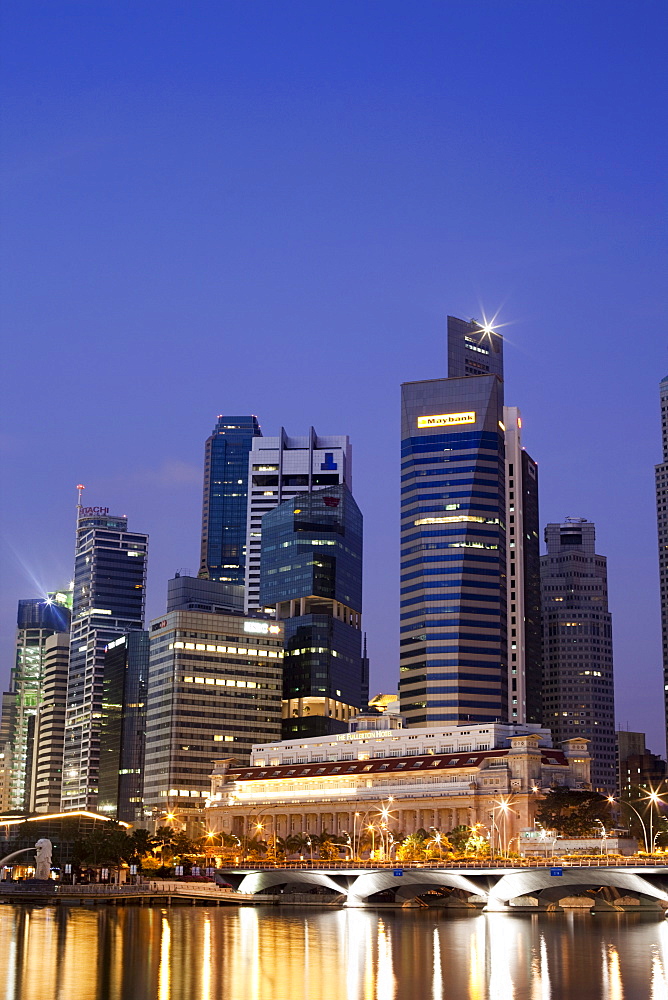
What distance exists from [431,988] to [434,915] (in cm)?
8783

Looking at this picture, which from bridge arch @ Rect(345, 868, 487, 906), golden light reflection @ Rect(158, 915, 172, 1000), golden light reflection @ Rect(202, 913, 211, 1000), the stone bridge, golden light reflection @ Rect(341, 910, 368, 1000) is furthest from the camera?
bridge arch @ Rect(345, 868, 487, 906)

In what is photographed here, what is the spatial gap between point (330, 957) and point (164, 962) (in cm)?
1597

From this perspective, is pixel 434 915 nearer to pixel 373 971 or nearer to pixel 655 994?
pixel 373 971

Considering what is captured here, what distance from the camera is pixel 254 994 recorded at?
313 feet

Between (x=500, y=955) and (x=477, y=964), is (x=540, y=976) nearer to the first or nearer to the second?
(x=477, y=964)

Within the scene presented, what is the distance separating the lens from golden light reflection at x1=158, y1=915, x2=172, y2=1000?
95875 millimetres

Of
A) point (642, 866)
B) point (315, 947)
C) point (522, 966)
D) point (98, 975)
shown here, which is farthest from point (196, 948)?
point (642, 866)

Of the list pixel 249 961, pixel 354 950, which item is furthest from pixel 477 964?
pixel 249 961

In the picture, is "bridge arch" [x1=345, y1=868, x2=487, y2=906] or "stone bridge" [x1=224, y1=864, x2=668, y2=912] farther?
"bridge arch" [x1=345, y1=868, x2=487, y2=906]

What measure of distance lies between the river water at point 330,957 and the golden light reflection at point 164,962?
0.37ft

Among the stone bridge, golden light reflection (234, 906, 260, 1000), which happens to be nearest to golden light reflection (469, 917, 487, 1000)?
golden light reflection (234, 906, 260, 1000)

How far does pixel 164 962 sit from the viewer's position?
115250 mm

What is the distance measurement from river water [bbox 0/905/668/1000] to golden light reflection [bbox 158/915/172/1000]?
0.37ft

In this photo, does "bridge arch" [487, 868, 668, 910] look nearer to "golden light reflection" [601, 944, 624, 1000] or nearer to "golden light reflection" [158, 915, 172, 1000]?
"golden light reflection" [601, 944, 624, 1000]
